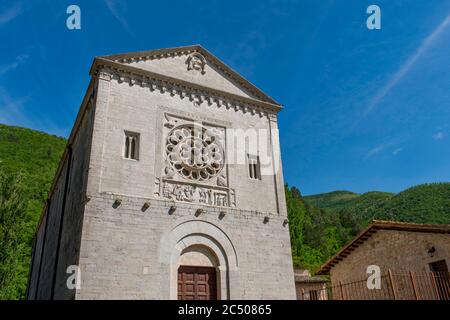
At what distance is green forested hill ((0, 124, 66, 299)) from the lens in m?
25.2

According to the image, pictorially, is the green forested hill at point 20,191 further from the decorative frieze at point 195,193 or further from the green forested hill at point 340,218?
the green forested hill at point 340,218

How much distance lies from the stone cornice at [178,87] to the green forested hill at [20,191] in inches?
645

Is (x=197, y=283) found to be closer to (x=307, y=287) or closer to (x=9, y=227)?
(x=307, y=287)

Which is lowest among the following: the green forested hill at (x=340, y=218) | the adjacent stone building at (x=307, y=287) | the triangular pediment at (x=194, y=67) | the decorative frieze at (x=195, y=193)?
the adjacent stone building at (x=307, y=287)

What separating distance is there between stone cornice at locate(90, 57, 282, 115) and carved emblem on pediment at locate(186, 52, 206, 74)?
41.6 inches

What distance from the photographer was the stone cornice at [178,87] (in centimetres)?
1414

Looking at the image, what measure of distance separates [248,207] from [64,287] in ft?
23.1

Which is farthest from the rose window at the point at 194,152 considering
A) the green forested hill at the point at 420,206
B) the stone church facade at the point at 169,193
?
the green forested hill at the point at 420,206

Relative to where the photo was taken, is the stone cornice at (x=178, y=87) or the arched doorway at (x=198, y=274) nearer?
the arched doorway at (x=198, y=274)

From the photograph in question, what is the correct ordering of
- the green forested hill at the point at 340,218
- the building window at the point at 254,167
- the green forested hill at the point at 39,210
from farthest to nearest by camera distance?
the green forested hill at the point at 340,218, the green forested hill at the point at 39,210, the building window at the point at 254,167

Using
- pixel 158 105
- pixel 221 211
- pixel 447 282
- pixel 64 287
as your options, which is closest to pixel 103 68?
pixel 158 105

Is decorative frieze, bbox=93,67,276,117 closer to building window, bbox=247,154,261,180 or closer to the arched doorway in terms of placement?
building window, bbox=247,154,261,180
